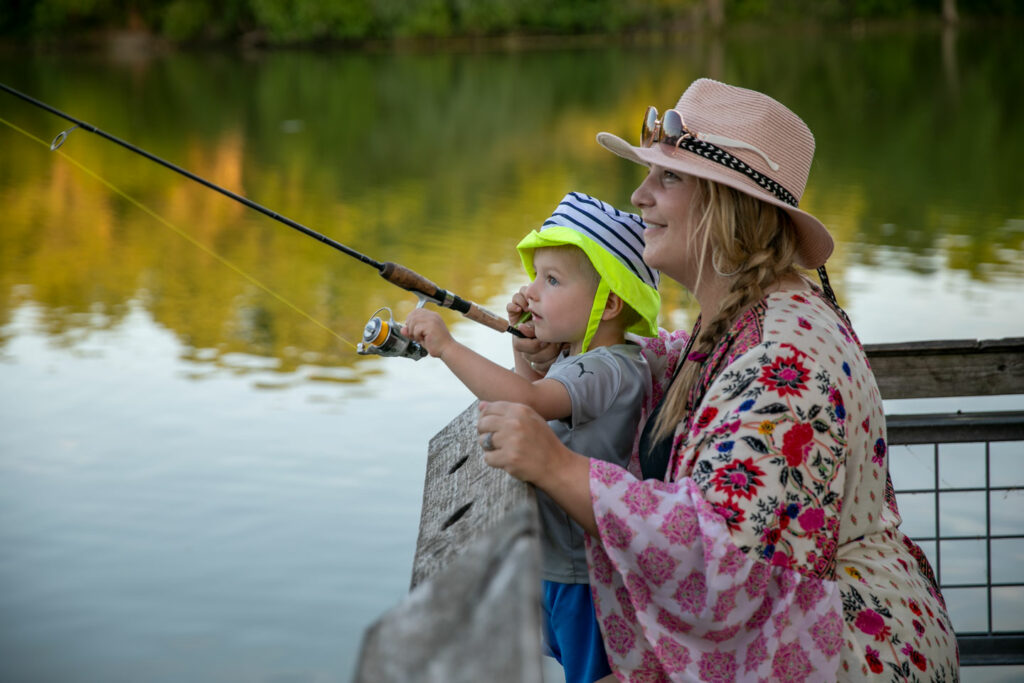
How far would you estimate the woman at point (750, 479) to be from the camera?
1457 millimetres

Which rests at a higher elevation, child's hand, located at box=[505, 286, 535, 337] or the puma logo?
child's hand, located at box=[505, 286, 535, 337]

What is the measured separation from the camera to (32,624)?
393cm

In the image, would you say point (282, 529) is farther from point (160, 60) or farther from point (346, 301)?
point (160, 60)

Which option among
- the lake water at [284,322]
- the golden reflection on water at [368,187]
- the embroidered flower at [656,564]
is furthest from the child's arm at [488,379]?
the golden reflection on water at [368,187]

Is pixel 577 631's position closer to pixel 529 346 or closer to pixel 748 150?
pixel 529 346

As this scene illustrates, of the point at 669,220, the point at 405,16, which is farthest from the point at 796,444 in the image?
the point at 405,16

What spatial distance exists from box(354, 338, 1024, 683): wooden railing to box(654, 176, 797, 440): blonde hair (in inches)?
12.1

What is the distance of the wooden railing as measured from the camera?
824mm

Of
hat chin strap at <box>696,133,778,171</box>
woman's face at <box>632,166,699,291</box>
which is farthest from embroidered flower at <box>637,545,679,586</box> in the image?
hat chin strap at <box>696,133,778,171</box>

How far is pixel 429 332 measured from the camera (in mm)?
1870

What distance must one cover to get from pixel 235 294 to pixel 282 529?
4351 mm

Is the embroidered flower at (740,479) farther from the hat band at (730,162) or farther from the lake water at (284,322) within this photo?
the lake water at (284,322)

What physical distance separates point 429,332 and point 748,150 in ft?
1.82

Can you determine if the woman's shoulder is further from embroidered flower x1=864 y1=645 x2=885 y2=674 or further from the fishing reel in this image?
the fishing reel
